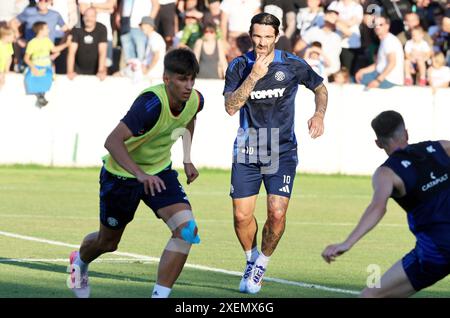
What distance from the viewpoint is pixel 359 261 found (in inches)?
536

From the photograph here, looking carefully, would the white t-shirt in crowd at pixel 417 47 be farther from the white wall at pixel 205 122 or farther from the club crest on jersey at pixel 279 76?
the club crest on jersey at pixel 279 76

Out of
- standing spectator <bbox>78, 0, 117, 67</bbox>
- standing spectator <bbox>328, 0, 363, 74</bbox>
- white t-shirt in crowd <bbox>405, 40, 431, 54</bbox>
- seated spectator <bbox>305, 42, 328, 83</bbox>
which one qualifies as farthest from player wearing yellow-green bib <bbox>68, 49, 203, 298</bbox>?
white t-shirt in crowd <bbox>405, 40, 431, 54</bbox>

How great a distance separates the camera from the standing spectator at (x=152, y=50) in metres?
24.1

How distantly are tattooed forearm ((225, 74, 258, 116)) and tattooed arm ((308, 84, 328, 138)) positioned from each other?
65 cm

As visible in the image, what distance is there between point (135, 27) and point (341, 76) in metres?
4.25

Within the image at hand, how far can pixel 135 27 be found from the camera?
965 inches

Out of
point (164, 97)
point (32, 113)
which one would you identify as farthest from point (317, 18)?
point (164, 97)

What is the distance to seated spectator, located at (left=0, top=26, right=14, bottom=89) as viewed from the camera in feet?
79.3

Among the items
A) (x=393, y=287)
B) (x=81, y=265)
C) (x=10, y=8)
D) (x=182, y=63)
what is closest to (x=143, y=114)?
(x=182, y=63)

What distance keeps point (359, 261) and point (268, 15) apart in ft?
11.6

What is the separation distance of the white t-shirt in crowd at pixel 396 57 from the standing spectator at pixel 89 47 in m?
5.49

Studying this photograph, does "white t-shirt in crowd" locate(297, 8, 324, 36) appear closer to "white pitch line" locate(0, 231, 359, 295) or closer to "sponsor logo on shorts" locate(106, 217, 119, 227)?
"white pitch line" locate(0, 231, 359, 295)
